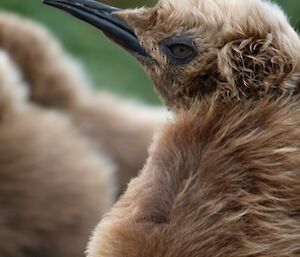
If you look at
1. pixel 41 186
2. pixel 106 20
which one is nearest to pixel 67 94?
pixel 41 186

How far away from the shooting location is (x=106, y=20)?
4.14 ft

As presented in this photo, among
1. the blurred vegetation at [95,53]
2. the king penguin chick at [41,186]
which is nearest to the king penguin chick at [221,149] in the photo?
the king penguin chick at [41,186]

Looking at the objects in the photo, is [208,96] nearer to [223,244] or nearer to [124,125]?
[223,244]

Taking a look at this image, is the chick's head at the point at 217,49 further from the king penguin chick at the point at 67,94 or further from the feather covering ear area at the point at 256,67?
the king penguin chick at the point at 67,94

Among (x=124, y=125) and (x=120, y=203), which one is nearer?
(x=120, y=203)

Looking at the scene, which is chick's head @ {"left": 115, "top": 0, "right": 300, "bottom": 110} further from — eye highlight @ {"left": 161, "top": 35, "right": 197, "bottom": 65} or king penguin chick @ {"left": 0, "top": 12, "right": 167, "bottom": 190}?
king penguin chick @ {"left": 0, "top": 12, "right": 167, "bottom": 190}

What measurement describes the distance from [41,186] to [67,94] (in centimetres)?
Answer: 49

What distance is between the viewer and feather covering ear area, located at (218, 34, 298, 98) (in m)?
1.08

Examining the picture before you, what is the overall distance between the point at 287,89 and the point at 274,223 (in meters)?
0.15

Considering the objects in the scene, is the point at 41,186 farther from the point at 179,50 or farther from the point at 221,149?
the point at 221,149

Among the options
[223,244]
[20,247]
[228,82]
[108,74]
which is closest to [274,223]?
[223,244]

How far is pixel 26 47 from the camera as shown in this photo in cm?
256

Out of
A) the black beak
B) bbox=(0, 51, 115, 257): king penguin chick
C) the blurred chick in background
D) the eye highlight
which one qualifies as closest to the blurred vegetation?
the blurred chick in background

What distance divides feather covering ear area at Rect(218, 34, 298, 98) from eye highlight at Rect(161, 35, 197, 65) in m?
0.06
